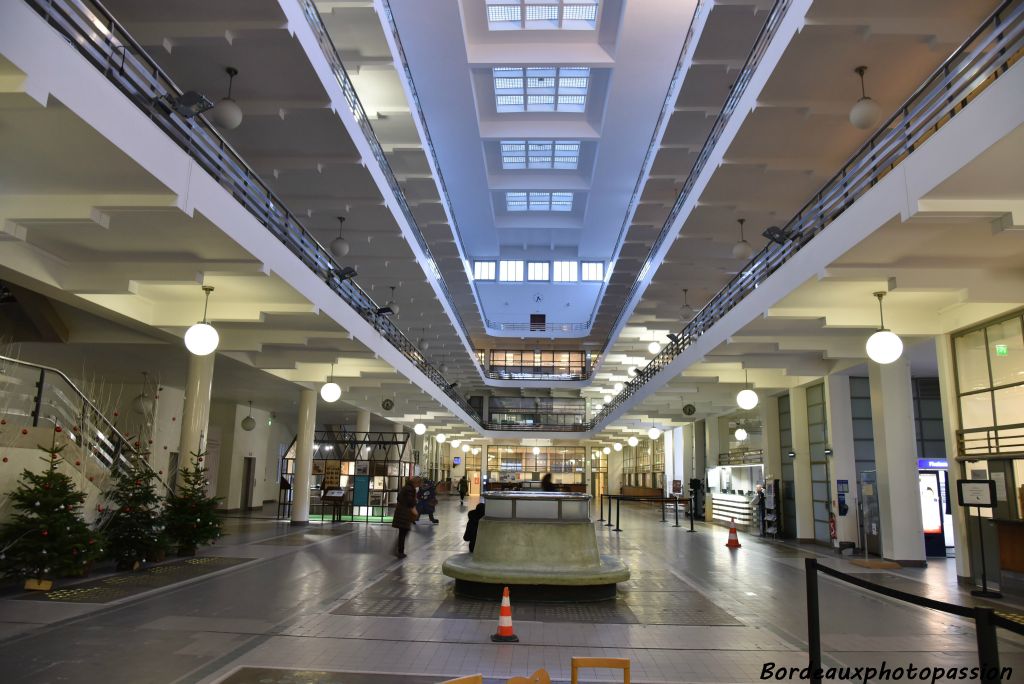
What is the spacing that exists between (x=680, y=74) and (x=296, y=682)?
44.6 ft

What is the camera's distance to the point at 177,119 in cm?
825

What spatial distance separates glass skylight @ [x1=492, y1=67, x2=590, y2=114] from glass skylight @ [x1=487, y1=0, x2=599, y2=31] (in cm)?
134

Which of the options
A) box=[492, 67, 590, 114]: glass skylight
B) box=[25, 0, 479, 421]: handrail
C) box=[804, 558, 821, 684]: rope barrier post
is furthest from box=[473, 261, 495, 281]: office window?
box=[804, 558, 821, 684]: rope barrier post

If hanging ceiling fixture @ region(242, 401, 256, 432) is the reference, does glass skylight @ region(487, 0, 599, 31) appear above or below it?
above

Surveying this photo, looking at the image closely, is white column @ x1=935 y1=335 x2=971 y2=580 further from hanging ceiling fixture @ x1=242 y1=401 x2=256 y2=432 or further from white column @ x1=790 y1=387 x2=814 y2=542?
hanging ceiling fixture @ x1=242 y1=401 x2=256 y2=432

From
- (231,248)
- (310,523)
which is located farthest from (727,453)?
(231,248)

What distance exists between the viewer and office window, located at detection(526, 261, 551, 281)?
41438mm

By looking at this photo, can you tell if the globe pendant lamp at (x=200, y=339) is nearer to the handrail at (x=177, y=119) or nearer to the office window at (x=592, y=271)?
the handrail at (x=177, y=119)

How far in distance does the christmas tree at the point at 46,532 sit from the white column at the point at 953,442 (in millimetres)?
12136

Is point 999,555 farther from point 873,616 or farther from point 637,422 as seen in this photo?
point 637,422

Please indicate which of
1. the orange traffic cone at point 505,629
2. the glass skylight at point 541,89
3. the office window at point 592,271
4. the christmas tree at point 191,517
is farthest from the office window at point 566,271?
the orange traffic cone at point 505,629

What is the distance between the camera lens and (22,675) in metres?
4.99

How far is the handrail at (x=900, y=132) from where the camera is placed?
6203 mm

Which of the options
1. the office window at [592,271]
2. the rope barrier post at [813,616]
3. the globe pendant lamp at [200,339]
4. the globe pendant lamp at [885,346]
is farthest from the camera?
the office window at [592,271]
